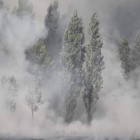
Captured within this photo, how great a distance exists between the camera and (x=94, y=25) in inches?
2530

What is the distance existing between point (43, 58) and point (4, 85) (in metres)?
8.66

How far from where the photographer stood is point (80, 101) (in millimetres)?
73938

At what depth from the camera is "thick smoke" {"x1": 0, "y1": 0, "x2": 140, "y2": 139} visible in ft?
199

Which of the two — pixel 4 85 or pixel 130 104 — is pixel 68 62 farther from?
pixel 130 104

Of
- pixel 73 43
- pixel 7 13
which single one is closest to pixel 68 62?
pixel 73 43

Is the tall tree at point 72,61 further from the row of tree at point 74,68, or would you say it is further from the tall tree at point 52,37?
the tall tree at point 52,37

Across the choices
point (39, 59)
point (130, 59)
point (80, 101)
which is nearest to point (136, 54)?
point (130, 59)

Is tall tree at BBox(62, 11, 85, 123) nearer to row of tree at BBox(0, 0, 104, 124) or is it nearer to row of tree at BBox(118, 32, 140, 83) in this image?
row of tree at BBox(0, 0, 104, 124)

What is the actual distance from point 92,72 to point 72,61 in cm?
390

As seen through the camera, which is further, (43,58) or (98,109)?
(98,109)

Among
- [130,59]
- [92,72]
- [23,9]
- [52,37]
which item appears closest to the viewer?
[92,72]

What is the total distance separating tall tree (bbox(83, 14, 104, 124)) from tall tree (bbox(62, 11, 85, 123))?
1540 millimetres

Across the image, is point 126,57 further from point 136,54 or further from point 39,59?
point 39,59

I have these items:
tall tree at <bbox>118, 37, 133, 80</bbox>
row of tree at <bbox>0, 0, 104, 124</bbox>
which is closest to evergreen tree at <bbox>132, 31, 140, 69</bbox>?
tall tree at <bbox>118, 37, 133, 80</bbox>
